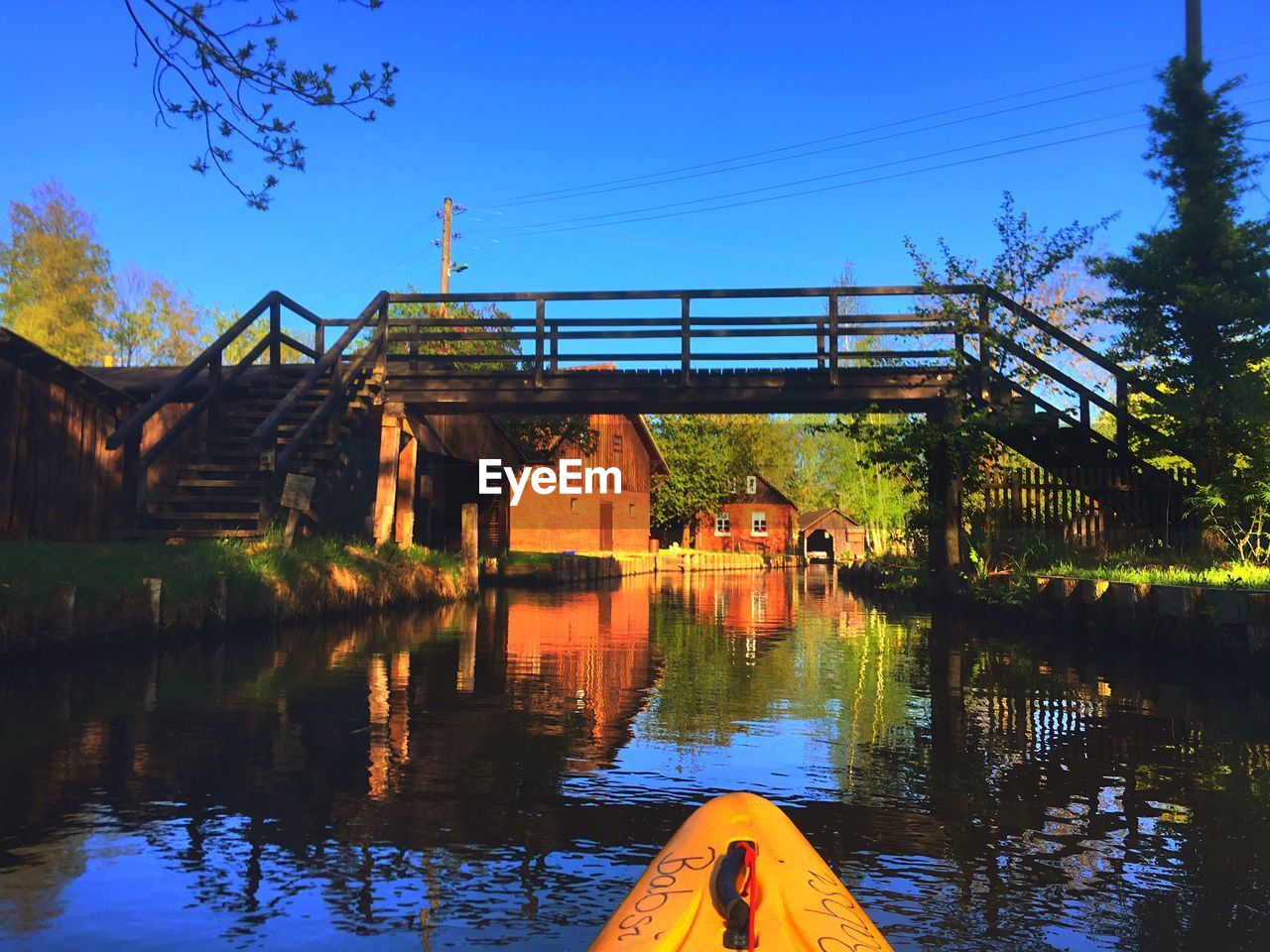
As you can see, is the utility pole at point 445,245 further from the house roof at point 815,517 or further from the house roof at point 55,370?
the house roof at point 815,517

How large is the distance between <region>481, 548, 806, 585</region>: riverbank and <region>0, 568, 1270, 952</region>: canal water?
1709 centimetres

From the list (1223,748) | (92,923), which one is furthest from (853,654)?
(92,923)

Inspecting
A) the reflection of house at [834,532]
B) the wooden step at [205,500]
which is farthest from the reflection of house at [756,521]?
the wooden step at [205,500]

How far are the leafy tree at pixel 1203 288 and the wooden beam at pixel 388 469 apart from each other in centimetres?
1193

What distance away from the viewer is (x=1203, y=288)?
14281 mm

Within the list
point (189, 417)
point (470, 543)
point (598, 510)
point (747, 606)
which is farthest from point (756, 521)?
point (189, 417)

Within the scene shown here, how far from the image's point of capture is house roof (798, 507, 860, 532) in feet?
237

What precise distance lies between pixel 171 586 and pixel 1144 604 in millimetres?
10506

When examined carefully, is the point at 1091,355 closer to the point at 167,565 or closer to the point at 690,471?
the point at 167,565

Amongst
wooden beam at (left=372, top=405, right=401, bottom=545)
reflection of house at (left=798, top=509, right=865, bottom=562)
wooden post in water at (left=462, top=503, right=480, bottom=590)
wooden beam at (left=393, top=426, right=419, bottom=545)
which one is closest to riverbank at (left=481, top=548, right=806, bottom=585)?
wooden post in water at (left=462, top=503, right=480, bottom=590)

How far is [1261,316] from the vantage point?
46.5 feet

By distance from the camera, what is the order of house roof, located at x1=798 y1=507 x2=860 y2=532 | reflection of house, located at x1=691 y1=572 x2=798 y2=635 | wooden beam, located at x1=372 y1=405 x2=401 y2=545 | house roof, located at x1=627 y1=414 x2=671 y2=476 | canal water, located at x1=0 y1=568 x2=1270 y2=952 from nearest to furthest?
canal water, located at x1=0 y1=568 x2=1270 y2=952 → reflection of house, located at x1=691 y1=572 x2=798 y2=635 → wooden beam, located at x1=372 y1=405 x2=401 y2=545 → house roof, located at x1=627 y1=414 x2=671 y2=476 → house roof, located at x1=798 y1=507 x2=860 y2=532

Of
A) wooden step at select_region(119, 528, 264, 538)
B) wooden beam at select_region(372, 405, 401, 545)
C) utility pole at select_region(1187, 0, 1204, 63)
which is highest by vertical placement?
utility pole at select_region(1187, 0, 1204, 63)

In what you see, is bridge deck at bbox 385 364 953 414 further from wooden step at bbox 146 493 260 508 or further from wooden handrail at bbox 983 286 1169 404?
wooden step at bbox 146 493 260 508
